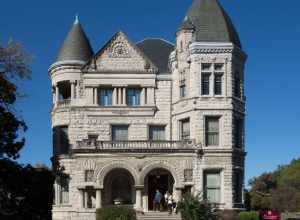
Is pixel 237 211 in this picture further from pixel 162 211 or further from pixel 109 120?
pixel 109 120

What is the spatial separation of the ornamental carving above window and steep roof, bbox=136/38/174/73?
251cm

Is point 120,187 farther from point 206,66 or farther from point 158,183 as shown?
point 206,66


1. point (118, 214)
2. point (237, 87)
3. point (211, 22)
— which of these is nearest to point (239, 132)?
point (237, 87)

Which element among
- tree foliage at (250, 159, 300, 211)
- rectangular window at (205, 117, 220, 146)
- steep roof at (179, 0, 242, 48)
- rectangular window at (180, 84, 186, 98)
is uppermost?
steep roof at (179, 0, 242, 48)

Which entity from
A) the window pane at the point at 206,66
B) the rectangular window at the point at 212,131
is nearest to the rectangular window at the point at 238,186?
the rectangular window at the point at 212,131

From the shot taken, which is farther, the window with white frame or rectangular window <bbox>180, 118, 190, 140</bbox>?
rectangular window <bbox>180, 118, 190, 140</bbox>

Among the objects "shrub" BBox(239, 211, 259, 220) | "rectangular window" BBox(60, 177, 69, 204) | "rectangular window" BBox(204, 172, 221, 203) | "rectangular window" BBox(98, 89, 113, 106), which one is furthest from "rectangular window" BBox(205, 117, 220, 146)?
"rectangular window" BBox(60, 177, 69, 204)

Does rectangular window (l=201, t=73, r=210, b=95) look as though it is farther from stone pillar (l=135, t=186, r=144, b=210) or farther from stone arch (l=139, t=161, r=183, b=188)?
stone pillar (l=135, t=186, r=144, b=210)

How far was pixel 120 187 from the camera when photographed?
44312 mm

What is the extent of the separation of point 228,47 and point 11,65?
45.7 ft

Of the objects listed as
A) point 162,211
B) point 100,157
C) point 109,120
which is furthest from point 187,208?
point 109,120

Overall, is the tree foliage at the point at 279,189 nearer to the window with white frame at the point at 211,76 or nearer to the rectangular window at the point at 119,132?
the rectangular window at the point at 119,132

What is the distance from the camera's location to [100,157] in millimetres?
42375

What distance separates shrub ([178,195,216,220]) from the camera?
37516 mm
